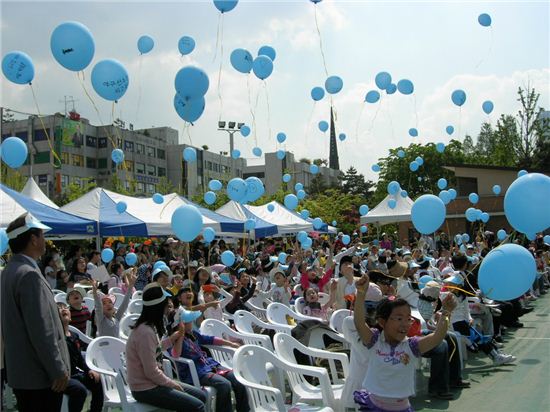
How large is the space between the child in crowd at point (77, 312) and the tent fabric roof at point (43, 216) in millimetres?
2809

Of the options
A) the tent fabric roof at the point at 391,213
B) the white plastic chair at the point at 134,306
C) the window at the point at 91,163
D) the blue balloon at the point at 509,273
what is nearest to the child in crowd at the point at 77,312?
the white plastic chair at the point at 134,306

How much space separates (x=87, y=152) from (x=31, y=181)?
51.2 m

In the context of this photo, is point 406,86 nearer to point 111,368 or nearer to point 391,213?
point 111,368

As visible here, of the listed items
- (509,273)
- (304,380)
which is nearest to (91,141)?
(304,380)

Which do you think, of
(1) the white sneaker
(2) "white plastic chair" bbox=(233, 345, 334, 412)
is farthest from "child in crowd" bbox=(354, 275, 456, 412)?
(1) the white sneaker

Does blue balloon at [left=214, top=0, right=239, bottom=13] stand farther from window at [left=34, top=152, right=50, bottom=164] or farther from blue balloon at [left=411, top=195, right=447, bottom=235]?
window at [left=34, top=152, right=50, bottom=164]

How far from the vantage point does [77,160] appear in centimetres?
6072

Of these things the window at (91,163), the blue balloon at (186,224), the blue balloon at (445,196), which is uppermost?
the window at (91,163)

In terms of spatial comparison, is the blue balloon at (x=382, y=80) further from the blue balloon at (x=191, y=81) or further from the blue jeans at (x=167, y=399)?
the blue jeans at (x=167, y=399)

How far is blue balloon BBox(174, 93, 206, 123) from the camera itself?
23.4 ft

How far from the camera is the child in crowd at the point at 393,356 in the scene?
3354 mm

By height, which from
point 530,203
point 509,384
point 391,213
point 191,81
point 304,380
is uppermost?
point 191,81

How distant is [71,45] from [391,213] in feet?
55.5

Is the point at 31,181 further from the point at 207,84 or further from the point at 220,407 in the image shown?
the point at 220,407
